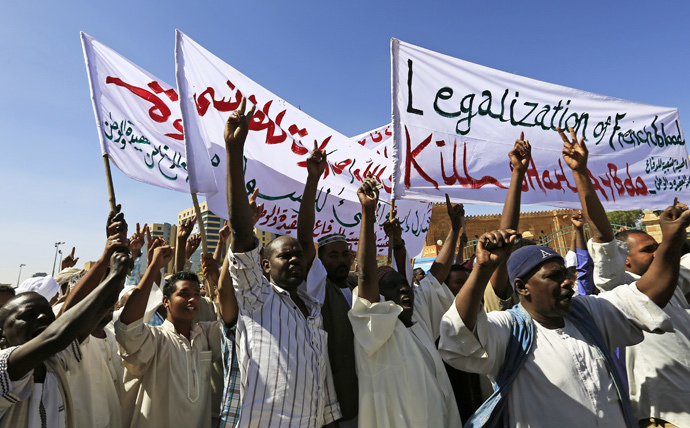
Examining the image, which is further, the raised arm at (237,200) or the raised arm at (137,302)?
the raised arm at (137,302)

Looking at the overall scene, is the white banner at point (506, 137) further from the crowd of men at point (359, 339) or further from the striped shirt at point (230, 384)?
the striped shirt at point (230, 384)

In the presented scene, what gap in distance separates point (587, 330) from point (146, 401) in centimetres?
271

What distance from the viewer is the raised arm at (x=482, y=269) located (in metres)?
1.80

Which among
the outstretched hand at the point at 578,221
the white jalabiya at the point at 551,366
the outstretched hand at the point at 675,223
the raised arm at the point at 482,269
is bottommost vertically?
the white jalabiya at the point at 551,366

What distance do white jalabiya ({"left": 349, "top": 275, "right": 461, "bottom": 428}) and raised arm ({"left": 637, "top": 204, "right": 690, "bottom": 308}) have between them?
3.90 ft

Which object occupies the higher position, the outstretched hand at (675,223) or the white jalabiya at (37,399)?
the outstretched hand at (675,223)

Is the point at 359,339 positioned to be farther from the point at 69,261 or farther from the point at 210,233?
the point at 210,233

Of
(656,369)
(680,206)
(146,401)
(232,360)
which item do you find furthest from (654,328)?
(146,401)

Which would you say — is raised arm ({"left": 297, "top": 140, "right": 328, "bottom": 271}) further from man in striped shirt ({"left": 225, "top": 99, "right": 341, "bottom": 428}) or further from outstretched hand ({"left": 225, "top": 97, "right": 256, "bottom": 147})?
outstretched hand ({"left": 225, "top": 97, "right": 256, "bottom": 147})

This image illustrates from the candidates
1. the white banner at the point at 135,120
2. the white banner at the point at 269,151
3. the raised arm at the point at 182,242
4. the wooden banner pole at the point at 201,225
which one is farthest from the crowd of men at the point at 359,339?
the white banner at the point at 135,120

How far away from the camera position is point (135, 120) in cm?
450

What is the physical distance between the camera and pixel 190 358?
117 inches

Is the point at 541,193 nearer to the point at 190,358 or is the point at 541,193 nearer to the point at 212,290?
the point at 212,290

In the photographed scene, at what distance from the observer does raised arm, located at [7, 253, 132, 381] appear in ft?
5.66
